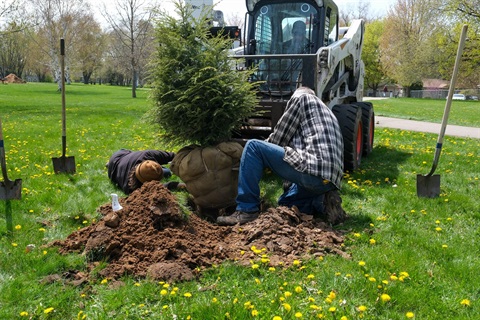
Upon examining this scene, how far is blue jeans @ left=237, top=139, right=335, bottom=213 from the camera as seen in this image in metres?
4.21

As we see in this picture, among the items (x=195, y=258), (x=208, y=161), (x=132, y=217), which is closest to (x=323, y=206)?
(x=208, y=161)

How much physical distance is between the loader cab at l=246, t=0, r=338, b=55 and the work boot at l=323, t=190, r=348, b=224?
9.55 ft

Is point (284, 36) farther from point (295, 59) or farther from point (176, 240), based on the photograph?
point (176, 240)

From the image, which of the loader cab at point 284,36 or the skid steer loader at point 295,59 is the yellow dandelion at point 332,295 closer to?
the skid steer loader at point 295,59

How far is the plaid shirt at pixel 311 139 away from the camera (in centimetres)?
413

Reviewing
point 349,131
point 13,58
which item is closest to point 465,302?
point 349,131

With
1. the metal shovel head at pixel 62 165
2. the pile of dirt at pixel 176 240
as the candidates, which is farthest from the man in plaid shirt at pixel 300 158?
the metal shovel head at pixel 62 165

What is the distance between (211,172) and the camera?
456 cm

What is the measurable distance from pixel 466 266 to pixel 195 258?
85.8 inches

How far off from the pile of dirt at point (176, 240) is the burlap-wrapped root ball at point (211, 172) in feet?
1.56

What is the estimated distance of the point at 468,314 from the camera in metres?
2.86

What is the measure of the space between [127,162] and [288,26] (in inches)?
132

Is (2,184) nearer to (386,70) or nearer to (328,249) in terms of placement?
(328,249)

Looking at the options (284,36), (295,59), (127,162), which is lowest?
(127,162)
